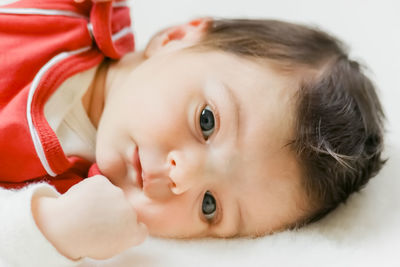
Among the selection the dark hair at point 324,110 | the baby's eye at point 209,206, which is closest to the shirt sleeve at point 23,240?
the baby's eye at point 209,206

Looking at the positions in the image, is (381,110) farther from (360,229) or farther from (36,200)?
(36,200)

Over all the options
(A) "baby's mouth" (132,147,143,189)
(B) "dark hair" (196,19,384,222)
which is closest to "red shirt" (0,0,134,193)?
(A) "baby's mouth" (132,147,143,189)

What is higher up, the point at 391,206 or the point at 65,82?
the point at 65,82

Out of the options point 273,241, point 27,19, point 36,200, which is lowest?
point 273,241

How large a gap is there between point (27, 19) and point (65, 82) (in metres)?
0.16

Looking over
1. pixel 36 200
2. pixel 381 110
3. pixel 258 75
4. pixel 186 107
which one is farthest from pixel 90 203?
pixel 381 110

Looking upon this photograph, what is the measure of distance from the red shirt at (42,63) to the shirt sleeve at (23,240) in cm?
16

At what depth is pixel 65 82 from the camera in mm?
1028

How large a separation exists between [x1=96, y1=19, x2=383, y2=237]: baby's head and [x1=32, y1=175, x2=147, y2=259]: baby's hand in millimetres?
93

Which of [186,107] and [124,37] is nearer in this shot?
[186,107]

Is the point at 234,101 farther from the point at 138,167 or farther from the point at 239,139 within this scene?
the point at 138,167

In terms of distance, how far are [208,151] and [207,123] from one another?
2.0 inches

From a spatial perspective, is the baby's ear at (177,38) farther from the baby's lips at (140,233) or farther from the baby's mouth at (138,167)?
the baby's lips at (140,233)

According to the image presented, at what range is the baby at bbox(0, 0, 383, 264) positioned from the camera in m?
0.89
